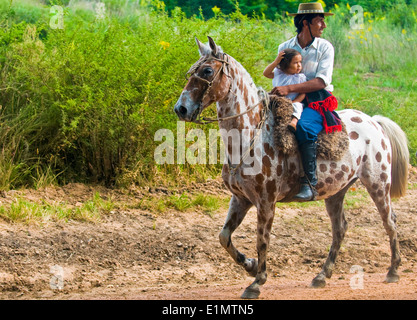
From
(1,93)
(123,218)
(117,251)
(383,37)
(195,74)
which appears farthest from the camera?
(383,37)

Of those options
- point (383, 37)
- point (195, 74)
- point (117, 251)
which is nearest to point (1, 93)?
point (117, 251)

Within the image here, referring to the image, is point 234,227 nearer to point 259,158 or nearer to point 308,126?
point 259,158

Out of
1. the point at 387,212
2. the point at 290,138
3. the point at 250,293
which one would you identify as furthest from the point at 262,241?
the point at 387,212

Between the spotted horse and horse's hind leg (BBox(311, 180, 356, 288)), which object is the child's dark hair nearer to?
the spotted horse

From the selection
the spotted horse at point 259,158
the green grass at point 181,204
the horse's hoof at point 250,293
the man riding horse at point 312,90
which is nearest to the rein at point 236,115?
the spotted horse at point 259,158

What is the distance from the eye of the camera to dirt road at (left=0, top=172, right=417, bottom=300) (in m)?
6.40

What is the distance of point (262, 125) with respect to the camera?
5996mm

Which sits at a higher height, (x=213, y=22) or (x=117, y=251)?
(x=213, y=22)

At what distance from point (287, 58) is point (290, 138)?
2.59 ft

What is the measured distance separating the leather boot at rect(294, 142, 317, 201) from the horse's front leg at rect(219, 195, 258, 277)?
1.77ft

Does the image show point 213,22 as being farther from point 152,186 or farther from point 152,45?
point 152,186

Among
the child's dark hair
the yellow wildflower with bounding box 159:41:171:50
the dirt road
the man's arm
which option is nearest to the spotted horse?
the man's arm

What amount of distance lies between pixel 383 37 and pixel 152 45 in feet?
28.5

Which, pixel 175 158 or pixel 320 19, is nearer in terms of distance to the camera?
pixel 320 19
